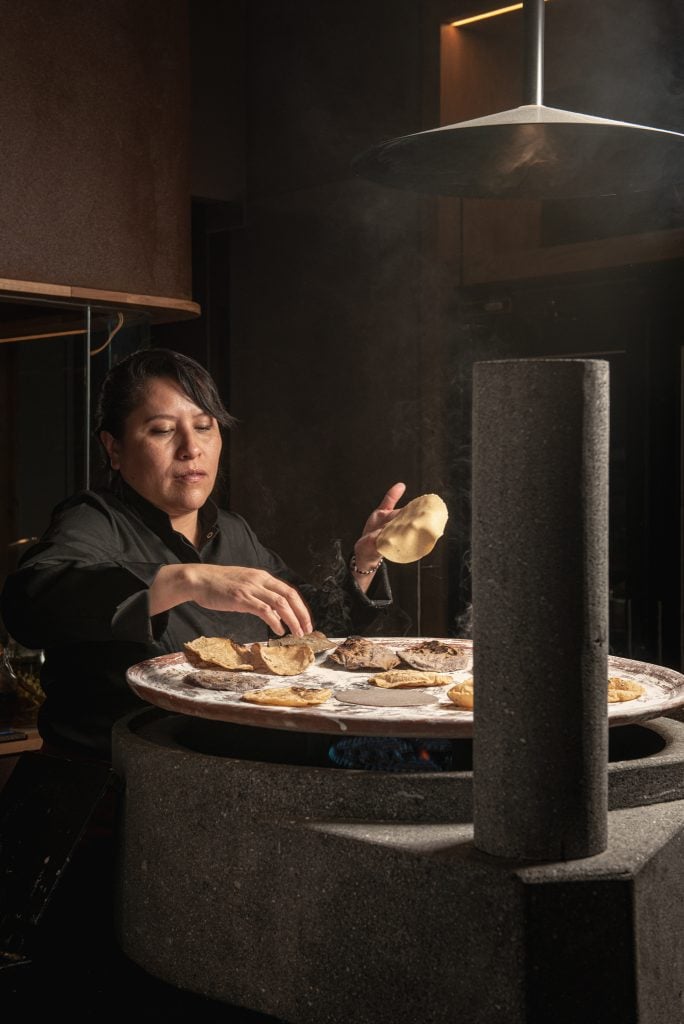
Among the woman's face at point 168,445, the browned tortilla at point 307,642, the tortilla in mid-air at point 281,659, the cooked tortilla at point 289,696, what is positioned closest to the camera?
the cooked tortilla at point 289,696

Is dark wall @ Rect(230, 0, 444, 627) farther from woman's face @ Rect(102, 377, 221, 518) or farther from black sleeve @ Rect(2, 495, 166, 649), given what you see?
black sleeve @ Rect(2, 495, 166, 649)

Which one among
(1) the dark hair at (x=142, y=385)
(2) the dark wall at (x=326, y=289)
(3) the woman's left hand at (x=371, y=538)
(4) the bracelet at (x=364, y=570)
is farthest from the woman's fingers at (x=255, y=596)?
(2) the dark wall at (x=326, y=289)

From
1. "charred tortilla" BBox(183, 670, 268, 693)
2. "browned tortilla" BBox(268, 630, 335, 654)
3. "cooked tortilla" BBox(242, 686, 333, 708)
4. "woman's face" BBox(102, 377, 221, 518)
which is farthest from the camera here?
"woman's face" BBox(102, 377, 221, 518)

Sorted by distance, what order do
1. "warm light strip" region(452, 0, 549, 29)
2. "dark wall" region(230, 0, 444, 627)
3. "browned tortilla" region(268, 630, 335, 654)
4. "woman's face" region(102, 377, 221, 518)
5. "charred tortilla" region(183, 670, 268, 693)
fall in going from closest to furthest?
1. "charred tortilla" region(183, 670, 268, 693)
2. "browned tortilla" region(268, 630, 335, 654)
3. "woman's face" region(102, 377, 221, 518)
4. "warm light strip" region(452, 0, 549, 29)
5. "dark wall" region(230, 0, 444, 627)

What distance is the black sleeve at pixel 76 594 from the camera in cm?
224

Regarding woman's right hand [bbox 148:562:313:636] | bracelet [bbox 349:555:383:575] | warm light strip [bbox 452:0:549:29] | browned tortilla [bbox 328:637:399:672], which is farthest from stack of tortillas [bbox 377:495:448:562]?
warm light strip [bbox 452:0:549:29]

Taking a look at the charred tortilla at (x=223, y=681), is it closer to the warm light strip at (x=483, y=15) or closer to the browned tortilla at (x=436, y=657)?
the browned tortilla at (x=436, y=657)

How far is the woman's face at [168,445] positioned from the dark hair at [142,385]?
0.02 m

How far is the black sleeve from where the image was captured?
2.24 meters

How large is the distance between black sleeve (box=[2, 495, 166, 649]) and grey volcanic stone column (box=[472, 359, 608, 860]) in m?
0.95

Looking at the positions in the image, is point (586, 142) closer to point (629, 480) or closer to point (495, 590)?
point (495, 590)

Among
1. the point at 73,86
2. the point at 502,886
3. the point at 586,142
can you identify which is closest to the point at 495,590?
the point at 502,886

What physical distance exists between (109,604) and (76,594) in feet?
0.30

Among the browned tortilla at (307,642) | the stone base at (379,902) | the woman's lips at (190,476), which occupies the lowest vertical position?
the stone base at (379,902)
